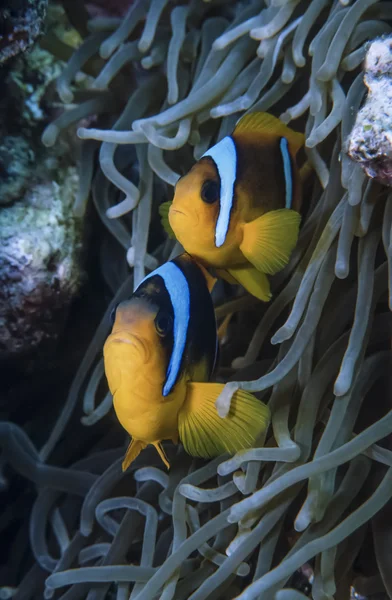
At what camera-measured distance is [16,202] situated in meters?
1.20

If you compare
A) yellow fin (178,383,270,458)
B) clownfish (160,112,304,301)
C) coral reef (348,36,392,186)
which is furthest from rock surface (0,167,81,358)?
coral reef (348,36,392,186)

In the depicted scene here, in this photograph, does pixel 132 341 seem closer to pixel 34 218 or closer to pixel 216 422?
pixel 216 422

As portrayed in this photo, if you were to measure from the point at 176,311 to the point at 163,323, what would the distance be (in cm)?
4

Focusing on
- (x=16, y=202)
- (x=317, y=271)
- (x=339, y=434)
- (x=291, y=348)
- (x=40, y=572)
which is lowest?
(x=40, y=572)

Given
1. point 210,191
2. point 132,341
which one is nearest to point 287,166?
point 210,191

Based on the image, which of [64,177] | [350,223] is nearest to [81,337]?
[64,177]

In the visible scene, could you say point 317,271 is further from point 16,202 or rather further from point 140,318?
point 16,202

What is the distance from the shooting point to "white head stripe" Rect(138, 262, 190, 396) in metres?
0.74

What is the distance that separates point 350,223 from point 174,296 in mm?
280

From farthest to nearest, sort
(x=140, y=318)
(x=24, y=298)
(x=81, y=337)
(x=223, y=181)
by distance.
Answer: (x=81, y=337) < (x=24, y=298) < (x=223, y=181) < (x=140, y=318)

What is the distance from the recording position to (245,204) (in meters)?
0.85

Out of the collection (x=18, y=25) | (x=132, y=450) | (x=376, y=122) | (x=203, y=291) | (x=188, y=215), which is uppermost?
(x=18, y=25)

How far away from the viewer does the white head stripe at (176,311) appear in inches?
29.0

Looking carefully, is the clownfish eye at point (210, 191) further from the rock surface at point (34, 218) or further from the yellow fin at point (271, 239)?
the rock surface at point (34, 218)
